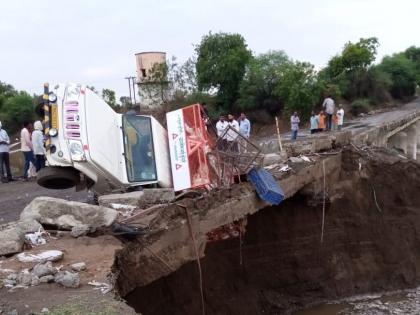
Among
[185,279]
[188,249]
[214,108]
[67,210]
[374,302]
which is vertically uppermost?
[214,108]

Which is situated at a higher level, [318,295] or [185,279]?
[185,279]

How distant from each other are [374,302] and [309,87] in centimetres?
2348

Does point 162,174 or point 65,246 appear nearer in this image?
point 65,246

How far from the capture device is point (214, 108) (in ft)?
118

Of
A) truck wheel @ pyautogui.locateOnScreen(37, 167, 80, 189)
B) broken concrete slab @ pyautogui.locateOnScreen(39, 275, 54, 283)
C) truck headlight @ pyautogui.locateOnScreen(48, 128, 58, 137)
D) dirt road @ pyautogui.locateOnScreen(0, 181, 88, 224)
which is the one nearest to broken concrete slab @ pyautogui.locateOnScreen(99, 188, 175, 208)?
truck wheel @ pyautogui.locateOnScreen(37, 167, 80, 189)

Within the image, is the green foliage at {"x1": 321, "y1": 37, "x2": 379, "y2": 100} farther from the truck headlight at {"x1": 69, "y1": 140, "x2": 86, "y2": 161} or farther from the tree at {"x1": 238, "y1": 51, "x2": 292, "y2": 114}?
the truck headlight at {"x1": 69, "y1": 140, "x2": 86, "y2": 161}

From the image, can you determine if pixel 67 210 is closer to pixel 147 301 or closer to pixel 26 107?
pixel 147 301

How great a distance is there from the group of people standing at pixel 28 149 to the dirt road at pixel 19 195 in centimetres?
46

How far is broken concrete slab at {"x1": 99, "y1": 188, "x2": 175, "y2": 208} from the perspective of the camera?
271 inches

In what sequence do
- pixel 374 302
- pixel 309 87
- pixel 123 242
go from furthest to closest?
1. pixel 309 87
2. pixel 374 302
3. pixel 123 242

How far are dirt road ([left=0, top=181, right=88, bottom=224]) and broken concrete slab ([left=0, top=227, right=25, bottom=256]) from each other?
2731 millimetres

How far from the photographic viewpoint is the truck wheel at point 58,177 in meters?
7.05

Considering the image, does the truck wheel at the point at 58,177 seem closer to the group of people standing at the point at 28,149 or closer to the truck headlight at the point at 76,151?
the truck headlight at the point at 76,151

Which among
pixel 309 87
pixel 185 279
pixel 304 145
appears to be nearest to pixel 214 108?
pixel 309 87
